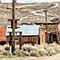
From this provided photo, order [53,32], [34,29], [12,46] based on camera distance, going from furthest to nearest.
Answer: [53,32], [34,29], [12,46]

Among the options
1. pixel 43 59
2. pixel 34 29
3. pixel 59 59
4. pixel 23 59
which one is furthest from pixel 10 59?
pixel 34 29

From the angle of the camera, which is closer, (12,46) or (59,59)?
(59,59)

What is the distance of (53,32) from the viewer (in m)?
37.8

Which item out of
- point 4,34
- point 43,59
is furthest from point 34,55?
point 4,34

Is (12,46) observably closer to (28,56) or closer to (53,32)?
(28,56)

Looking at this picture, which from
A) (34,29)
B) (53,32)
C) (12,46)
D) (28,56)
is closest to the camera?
(28,56)

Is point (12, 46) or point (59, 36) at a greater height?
point (12, 46)

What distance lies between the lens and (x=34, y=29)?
21.6m

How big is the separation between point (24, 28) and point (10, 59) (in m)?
12.1

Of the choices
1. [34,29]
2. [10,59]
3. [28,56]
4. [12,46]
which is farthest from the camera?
[34,29]

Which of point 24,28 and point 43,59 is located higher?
point 24,28

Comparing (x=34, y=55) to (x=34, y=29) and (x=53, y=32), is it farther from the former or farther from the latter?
(x=53, y=32)

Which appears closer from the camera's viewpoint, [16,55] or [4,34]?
[16,55]

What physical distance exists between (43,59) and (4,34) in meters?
13.0
